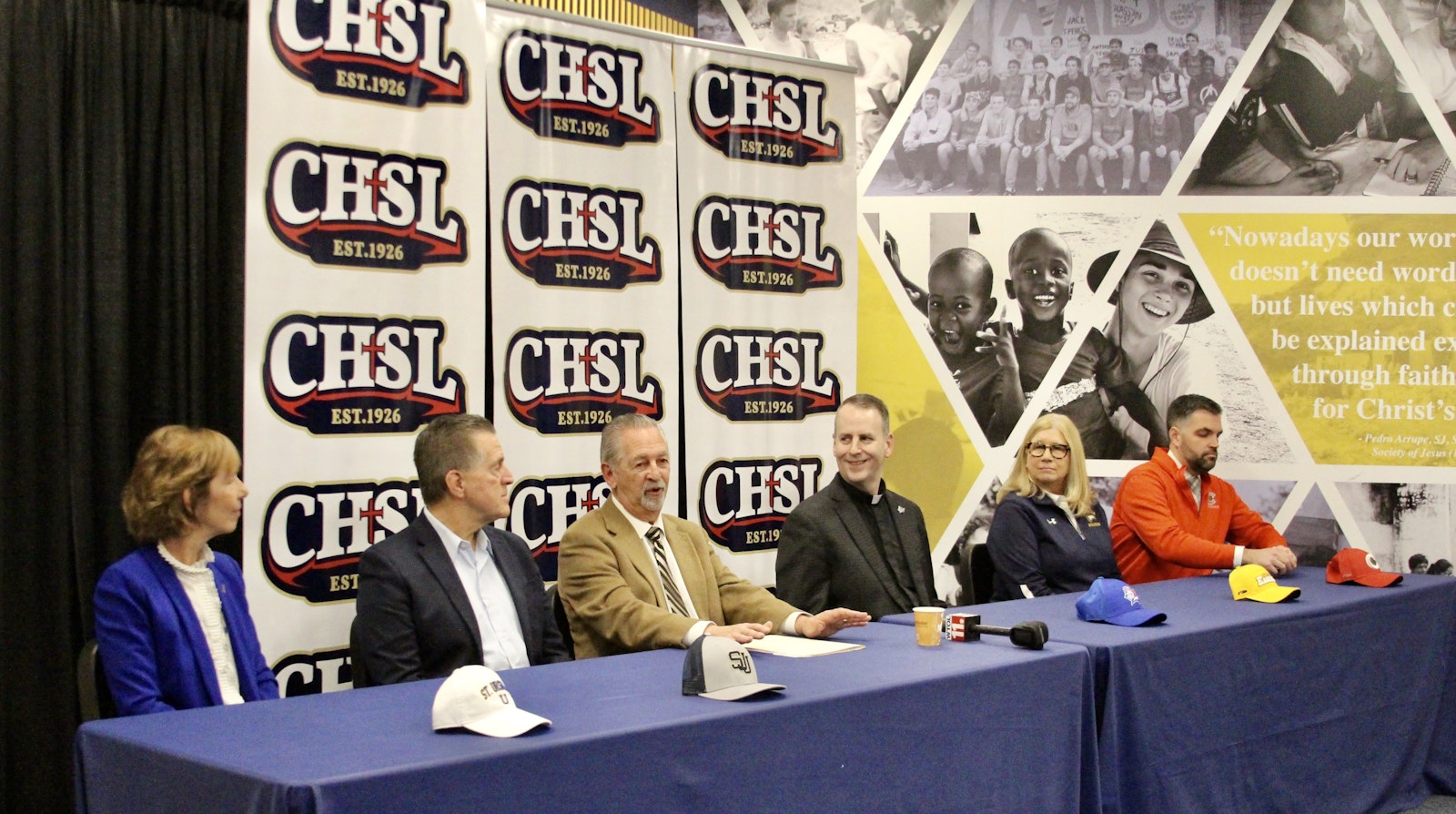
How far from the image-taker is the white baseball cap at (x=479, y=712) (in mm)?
1835

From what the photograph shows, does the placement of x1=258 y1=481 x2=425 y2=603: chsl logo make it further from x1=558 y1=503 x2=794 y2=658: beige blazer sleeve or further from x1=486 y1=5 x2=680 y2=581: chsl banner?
x1=558 y1=503 x2=794 y2=658: beige blazer sleeve

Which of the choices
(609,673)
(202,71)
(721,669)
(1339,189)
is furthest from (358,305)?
(1339,189)

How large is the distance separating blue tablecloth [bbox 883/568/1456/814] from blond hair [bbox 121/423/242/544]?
64.7 inches

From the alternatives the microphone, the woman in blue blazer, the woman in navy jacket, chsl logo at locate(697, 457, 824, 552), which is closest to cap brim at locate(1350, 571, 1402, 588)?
the woman in navy jacket

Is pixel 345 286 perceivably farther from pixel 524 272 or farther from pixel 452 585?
pixel 452 585

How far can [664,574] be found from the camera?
316cm

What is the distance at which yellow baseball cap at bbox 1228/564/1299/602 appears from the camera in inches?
133

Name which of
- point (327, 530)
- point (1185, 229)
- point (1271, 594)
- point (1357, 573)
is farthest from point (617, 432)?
point (1185, 229)

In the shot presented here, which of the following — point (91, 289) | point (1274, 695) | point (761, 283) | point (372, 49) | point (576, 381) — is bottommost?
point (1274, 695)

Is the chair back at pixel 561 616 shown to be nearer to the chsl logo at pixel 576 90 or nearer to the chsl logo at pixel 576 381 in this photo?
the chsl logo at pixel 576 381

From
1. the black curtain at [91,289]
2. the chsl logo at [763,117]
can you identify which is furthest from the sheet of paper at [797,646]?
the chsl logo at [763,117]

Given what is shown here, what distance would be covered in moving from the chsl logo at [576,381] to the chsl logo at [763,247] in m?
0.47

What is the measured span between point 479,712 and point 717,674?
0.46 meters

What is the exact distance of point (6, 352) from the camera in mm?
3154
